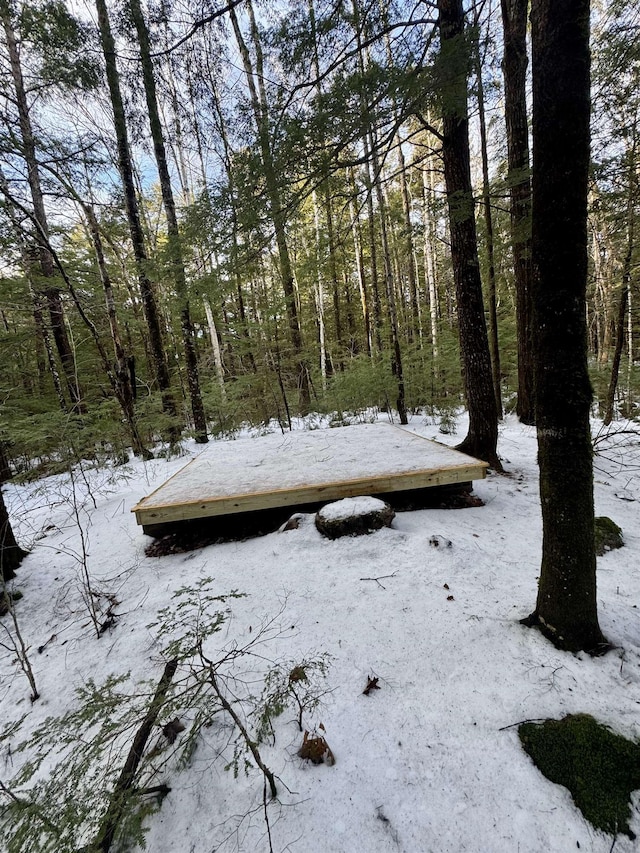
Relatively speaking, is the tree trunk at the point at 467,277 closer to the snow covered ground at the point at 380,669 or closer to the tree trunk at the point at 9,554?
the snow covered ground at the point at 380,669

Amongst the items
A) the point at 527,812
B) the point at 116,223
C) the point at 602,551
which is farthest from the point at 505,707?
the point at 116,223

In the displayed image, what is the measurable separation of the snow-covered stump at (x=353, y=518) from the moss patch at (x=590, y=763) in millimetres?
1481

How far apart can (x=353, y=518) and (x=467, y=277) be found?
9.49 ft

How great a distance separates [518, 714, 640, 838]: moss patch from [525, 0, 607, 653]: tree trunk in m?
0.38

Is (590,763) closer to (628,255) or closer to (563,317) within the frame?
(563,317)

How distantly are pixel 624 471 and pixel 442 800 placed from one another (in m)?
4.21

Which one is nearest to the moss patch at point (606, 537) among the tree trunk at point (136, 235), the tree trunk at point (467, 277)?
the tree trunk at point (467, 277)

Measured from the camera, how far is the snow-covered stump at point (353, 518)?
259 centimetres

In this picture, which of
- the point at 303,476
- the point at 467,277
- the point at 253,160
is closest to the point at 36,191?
the point at 253,160

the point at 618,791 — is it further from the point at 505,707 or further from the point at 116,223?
the point at 116,223

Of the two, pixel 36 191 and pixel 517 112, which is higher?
pixel 36 191

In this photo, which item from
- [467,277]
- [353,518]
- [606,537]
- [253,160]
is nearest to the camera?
[606,537]

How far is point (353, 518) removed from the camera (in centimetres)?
261

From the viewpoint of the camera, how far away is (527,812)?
101cm
